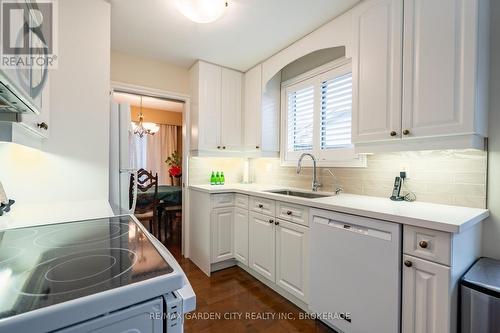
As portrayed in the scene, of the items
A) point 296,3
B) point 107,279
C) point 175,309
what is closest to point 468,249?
point 175,309

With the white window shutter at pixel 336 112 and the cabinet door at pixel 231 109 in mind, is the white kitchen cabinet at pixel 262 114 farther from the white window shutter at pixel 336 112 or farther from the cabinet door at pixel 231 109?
the white window shutter at pixel 336 112

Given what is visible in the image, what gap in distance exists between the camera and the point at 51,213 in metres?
1.35

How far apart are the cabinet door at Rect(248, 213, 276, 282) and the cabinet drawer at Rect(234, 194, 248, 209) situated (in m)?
0.15

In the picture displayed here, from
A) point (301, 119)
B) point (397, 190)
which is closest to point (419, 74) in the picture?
point (397, 190)

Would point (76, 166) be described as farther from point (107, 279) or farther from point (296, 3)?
point (296, 3)

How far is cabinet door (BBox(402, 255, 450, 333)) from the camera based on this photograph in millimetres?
1116

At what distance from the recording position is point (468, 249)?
50.5 inches

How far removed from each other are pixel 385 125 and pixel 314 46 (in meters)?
1.08

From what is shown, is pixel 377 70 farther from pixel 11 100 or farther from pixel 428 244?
pixel 11 100

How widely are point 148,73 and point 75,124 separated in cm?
139

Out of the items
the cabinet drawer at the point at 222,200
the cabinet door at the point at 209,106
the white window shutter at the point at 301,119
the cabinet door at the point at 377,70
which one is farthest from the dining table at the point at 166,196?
the cabinet door at the point at 377,70

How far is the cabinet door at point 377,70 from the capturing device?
155 cm

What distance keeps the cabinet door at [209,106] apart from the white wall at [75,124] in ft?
3.71

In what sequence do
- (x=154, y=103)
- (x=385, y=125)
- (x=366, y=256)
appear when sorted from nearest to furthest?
(x=366, y=256) → (x=385, y=125) → (x=154, y=103)
